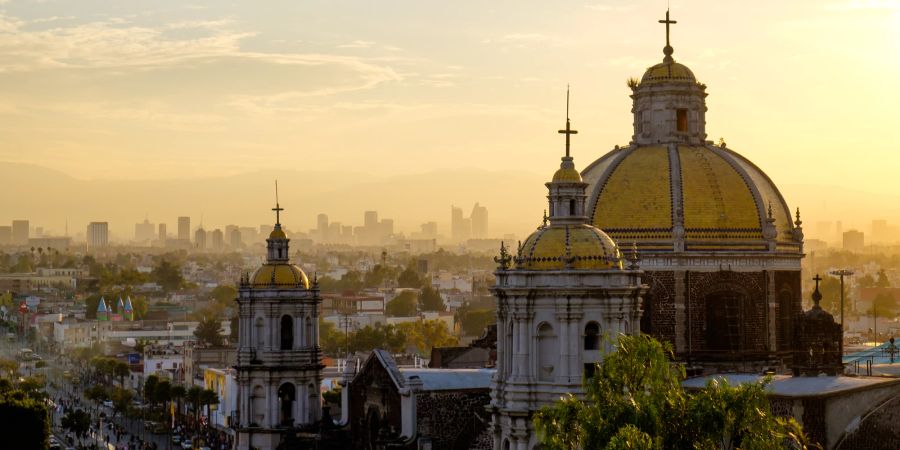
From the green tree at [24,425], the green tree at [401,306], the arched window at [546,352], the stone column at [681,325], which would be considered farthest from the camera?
the green tree at [401,306]

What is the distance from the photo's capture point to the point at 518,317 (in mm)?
36906

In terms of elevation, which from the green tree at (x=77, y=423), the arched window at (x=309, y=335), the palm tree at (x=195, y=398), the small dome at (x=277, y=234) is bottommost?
the green tree at (x=77, y=423)

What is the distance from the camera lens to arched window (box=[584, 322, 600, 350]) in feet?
121

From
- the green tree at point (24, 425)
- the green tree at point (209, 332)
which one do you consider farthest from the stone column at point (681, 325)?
the green tree at point (209, 332)

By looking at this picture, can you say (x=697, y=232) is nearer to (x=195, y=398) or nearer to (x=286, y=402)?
(x=286, y=402)

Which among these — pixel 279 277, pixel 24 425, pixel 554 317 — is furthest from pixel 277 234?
pixel 554 317

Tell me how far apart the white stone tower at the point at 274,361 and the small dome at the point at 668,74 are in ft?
48.7

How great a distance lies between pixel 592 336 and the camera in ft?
121

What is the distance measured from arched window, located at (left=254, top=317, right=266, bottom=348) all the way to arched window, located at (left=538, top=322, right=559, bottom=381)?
2193cm

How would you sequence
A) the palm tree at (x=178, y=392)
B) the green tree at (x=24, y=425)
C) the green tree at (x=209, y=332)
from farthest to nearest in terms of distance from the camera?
the green tree at (x=209, y=332) → the palm tree at (x=178, y=392) → the green tree at (x=24, y=425)

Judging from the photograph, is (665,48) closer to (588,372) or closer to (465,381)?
(465,381)

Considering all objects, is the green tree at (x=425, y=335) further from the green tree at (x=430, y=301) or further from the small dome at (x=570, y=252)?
the small dome at (x=570, y=252)

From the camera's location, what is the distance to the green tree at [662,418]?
28.7m

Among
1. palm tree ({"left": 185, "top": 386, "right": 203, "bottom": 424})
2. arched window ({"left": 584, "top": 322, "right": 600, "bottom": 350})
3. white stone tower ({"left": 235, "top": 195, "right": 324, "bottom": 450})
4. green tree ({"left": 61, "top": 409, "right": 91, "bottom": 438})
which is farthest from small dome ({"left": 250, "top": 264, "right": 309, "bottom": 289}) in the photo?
palm tree ({"left": 185, "top": 386, "right": 203, "bottom": 424})
